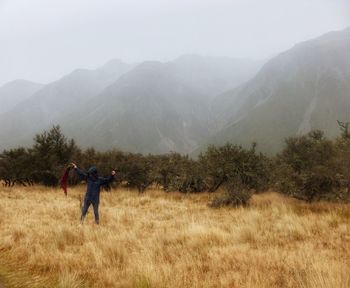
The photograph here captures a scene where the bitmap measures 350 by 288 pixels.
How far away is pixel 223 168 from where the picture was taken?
908 inches

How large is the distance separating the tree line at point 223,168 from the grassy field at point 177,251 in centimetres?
426

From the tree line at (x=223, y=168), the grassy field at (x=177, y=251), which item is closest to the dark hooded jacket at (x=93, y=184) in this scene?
the grassy field at (x=177, y=251)

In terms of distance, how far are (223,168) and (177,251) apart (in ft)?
48.9

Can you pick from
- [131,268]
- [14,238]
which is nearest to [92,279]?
[131,268]

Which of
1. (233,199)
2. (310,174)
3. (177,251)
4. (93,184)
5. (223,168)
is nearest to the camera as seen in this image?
(177,251)

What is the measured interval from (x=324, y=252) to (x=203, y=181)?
16.5 metres

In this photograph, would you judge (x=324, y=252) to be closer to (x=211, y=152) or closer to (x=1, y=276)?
(x=1, y=276)

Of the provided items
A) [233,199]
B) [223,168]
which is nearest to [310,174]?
[233,199]

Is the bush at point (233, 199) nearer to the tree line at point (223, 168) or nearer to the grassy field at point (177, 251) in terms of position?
the tree line at point (223, 168)

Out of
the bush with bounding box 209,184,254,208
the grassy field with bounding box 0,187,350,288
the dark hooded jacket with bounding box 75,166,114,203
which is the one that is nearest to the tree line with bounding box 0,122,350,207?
the bush with bounding box 209,184,254,208

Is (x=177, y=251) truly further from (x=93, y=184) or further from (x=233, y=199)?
(x=233, y=199)

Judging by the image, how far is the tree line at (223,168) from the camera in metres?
17.5

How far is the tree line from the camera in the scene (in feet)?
57.4

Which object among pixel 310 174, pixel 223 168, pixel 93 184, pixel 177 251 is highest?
pixel 93 184
